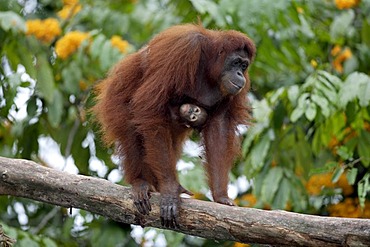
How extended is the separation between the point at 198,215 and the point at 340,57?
3.63 m

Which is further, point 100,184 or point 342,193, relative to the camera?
point 342,193

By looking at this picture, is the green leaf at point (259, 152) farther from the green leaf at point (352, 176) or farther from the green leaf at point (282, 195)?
the green leaf at point (352, 176)

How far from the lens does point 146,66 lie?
6.62 metres

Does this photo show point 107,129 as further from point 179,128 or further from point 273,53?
point 273,53

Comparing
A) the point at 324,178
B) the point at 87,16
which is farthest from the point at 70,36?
the point at 324,178

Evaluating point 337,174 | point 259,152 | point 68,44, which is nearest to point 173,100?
point 259,152

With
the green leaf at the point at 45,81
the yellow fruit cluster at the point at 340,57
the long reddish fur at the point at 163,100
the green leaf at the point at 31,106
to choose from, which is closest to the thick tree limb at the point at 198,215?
the long reddish fur at the point at 163,100

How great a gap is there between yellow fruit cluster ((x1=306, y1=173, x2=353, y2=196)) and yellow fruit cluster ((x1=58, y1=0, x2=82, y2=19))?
3063 millimetres

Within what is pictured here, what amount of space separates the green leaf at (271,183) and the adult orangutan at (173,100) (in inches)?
26.0

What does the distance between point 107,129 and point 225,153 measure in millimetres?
983

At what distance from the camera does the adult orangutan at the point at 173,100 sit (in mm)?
6301

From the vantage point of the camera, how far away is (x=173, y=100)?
6.56 meters

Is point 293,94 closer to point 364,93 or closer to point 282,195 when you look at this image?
point 364,93

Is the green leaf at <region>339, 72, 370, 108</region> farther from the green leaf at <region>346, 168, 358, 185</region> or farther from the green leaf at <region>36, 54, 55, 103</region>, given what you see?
the green leaf at <region>36, 54, 55, 103</region>
